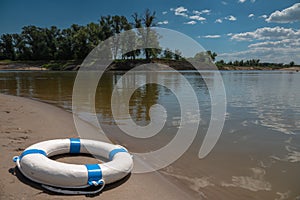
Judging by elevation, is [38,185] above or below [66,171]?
below

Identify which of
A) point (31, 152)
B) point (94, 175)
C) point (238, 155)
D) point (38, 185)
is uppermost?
point (31, 152)

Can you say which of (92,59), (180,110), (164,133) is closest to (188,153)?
(164,133)

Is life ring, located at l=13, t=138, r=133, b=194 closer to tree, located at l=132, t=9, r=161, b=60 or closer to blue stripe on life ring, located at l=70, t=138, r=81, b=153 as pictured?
blue stripe on life ring, located at l=70, t=138, r=81, b=153

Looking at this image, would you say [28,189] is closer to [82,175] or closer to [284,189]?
[82,175]

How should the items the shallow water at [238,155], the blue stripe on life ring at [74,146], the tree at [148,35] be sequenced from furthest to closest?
1. the tree at [148,35]
2. the blue stripe on life ring at [74,146]
3. the shallow water at [238,155]

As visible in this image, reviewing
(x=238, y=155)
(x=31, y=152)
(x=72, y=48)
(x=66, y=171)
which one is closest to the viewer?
(x=66, y=171)

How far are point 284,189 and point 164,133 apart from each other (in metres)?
2.86

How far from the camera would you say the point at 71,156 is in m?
3.92

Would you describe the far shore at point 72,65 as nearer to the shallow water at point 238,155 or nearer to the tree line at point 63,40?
the tree line at point 63,40

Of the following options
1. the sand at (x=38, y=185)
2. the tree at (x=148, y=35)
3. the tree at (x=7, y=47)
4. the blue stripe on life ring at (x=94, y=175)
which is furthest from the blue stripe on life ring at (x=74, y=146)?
the tree at (x=7, y=47)

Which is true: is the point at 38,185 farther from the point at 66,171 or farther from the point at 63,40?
the point at 63,40

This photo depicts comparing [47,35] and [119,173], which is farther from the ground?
[47,35]

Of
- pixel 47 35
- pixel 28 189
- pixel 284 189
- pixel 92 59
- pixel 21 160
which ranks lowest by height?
pixel 284 189

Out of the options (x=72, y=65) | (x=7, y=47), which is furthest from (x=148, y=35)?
(x=7, y=47)
